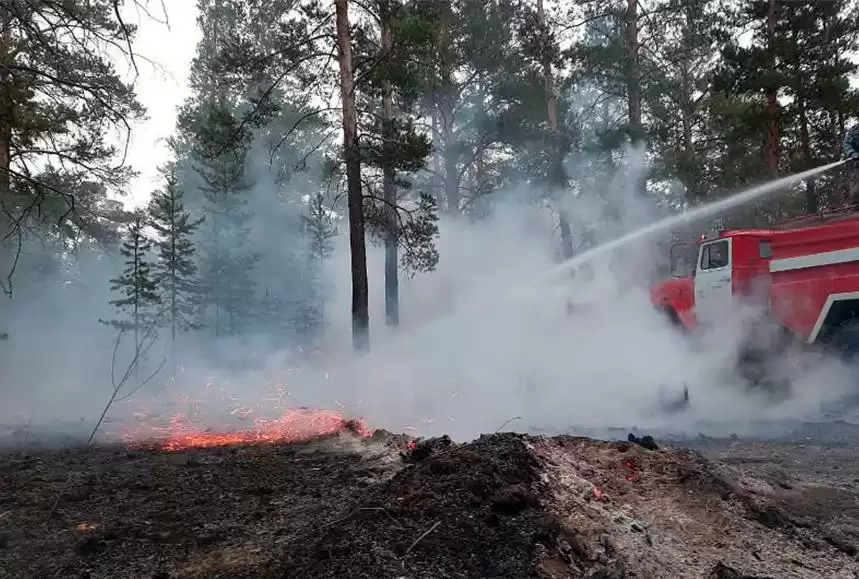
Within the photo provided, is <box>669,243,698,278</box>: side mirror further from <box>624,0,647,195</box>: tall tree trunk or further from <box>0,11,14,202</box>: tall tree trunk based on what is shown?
<box>0,11,14,202</box>: tall tree trunk

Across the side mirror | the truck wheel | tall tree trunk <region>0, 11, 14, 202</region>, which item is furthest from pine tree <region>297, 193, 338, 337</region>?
tall tree trunk <region>0, 11, 14, 202</region>

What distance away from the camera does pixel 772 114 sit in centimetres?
1809

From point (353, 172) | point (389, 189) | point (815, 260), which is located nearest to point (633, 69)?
point (389, 189)

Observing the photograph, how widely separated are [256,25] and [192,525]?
82.6 feet

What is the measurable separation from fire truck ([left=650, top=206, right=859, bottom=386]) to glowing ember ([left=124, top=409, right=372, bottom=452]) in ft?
21.0

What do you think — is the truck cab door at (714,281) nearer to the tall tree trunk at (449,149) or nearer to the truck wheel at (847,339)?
the truck wheel at (847,339)

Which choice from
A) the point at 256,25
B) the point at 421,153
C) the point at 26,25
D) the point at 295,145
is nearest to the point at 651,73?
the point at 421,153

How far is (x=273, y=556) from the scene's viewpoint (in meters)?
4.25

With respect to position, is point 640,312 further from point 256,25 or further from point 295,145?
point 295,145

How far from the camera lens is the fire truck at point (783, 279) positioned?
9.95m

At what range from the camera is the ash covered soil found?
12.8ft

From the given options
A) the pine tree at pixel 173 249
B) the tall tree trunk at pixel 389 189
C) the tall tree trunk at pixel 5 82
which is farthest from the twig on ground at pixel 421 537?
the pine tree at pixel 173 249

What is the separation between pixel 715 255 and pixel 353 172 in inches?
299

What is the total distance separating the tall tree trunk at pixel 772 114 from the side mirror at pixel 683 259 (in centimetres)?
842
